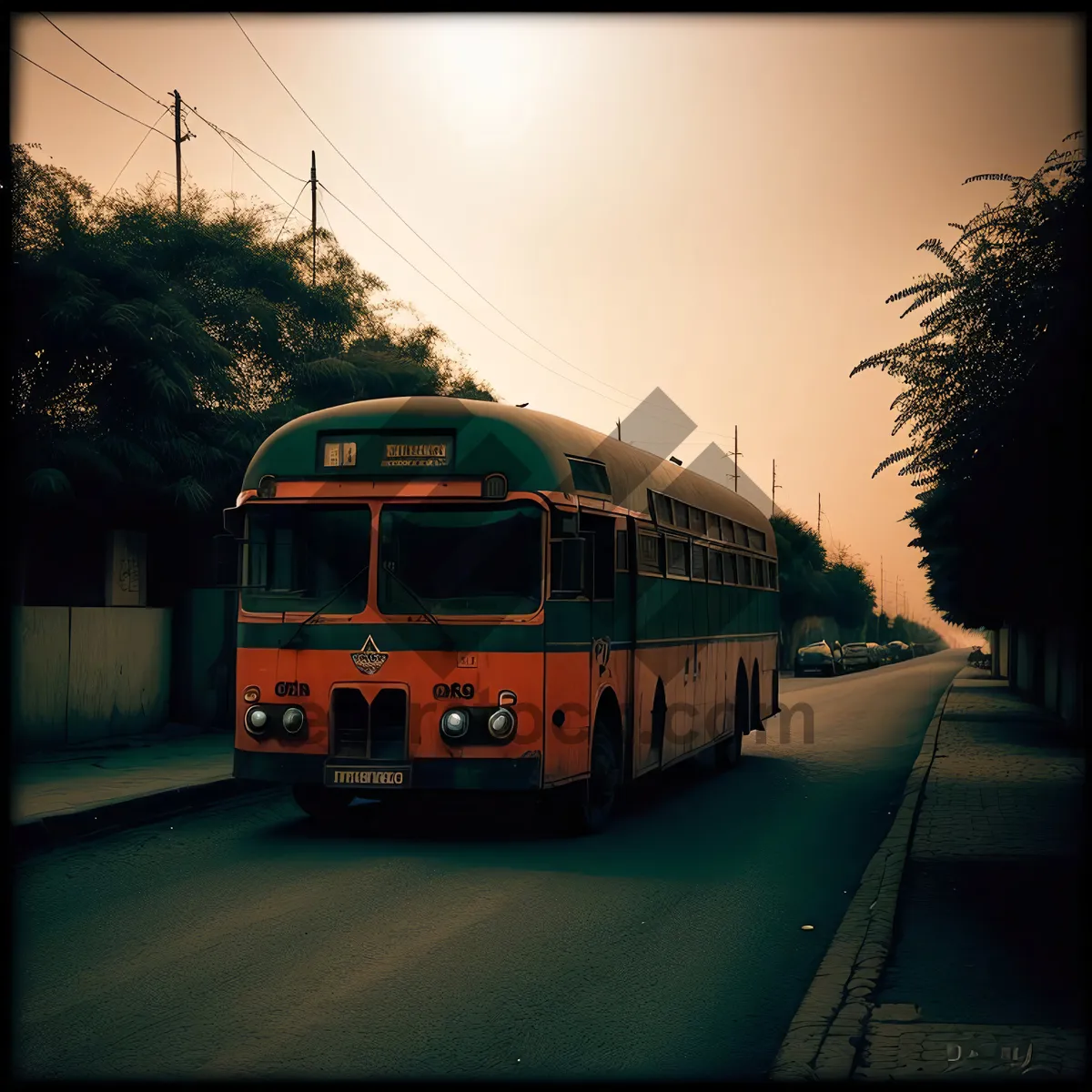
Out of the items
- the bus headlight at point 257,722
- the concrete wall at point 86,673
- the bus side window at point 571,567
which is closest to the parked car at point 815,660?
the concrete wall at point 86,673

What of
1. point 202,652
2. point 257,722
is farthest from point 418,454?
point 202,652

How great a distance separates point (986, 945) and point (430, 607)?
496 centimetres

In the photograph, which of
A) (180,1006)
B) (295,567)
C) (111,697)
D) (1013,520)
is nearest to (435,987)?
(180,1006)

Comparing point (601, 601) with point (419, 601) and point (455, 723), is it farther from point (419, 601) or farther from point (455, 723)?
point (455, 723)

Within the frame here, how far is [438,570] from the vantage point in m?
10.7

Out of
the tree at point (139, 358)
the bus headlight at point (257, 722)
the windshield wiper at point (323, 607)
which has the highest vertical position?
the tree at point (139, 358)

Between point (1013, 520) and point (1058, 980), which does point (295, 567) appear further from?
point (1058, 980)

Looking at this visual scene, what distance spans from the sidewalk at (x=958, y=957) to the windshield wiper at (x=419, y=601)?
11.7ft

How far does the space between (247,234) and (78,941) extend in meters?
19.0

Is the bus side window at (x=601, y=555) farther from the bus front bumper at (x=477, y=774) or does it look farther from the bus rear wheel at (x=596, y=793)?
the bus front bumper at (x=477, y=774)

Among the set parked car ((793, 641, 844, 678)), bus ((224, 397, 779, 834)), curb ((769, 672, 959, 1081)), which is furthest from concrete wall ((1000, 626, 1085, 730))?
parked car ((793, 641, 844, 678))

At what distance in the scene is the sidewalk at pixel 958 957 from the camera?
522 centimetres

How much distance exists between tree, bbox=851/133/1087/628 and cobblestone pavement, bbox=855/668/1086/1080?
6.86 ft

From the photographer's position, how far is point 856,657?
77.3m
